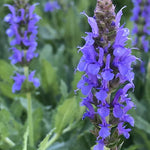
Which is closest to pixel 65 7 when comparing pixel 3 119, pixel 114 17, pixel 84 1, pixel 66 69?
pixel 84 1

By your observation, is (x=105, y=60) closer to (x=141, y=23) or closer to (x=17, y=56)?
(x=17, y=56)

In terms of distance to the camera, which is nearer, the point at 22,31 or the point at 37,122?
the point at 22,31

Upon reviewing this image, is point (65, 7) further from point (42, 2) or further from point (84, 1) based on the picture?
point (42, 2)

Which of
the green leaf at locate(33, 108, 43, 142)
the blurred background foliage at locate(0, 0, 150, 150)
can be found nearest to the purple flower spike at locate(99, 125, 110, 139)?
the blurred background foliage at locate(0, 0, 150, 150)

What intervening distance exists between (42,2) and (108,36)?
2847 mm

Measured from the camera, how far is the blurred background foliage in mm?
1634

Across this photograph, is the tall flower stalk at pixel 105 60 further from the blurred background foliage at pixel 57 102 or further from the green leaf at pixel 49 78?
the green leaf at pixel 49 78

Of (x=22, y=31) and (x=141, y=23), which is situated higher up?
(x=22, y=31)

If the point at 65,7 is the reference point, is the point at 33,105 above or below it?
below

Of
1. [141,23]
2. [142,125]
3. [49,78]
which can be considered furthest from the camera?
[141,23]

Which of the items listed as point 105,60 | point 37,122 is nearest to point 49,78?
point 37,122

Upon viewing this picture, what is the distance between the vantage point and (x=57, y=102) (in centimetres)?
223

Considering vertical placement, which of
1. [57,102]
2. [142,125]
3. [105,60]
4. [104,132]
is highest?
[105,60]

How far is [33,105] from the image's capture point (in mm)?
2012
